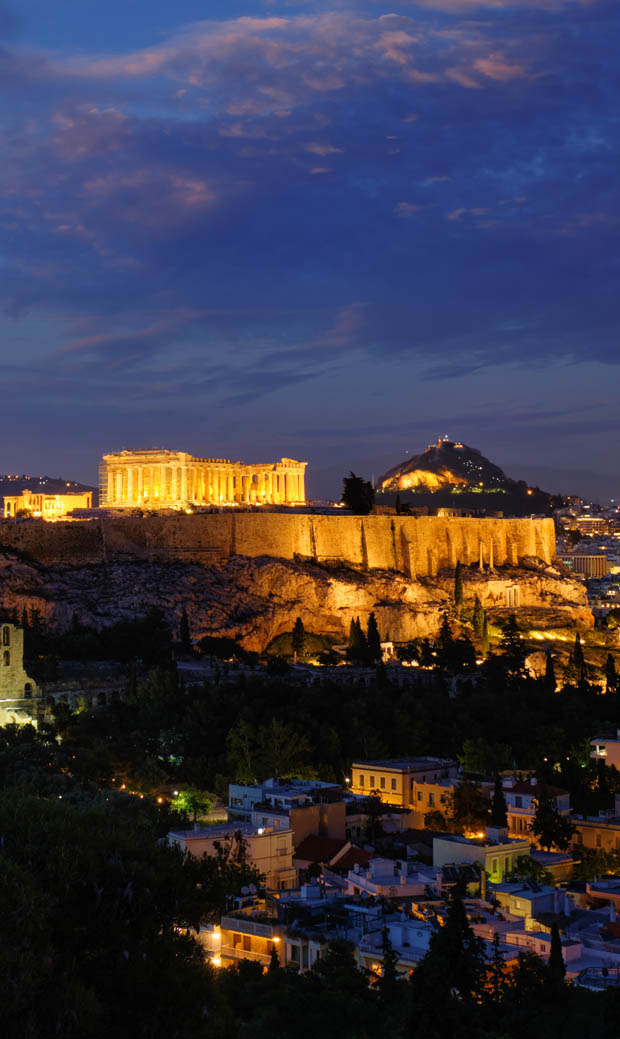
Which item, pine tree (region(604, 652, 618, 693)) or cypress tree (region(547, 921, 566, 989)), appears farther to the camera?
pine tree (region(604, 652, 618, 693))

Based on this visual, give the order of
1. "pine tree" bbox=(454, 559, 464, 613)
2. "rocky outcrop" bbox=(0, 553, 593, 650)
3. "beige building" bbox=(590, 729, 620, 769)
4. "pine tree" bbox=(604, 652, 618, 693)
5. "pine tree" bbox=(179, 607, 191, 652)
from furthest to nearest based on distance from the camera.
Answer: "pine tree" bbox=(454, 559, 464, 613), "pine tree" bbox=(604, 652, 618, 693), "rocky outcrop" bbox=(0, 553, 593, 650), "pine tree" bbox=(179, 607, 191, 652), "beige building" bbox=(590, 729, 620, 769)

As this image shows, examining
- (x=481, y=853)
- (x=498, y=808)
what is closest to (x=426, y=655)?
(x=498, y=808)

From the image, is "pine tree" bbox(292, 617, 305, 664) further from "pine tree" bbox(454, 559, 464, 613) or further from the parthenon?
the parthenon

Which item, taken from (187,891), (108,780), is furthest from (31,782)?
(187,891)

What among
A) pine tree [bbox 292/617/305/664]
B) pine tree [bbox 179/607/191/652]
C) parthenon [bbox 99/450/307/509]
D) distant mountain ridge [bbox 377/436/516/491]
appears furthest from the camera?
distant mountain ridge [bbox 377/436/516/491]

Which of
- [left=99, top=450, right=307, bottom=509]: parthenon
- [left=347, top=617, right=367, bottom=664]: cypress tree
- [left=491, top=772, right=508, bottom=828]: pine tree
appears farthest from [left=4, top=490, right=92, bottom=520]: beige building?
[left=491, top=772, right=508, bottom=828]: pine tree

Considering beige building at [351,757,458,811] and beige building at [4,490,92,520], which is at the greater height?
beige building at [4,490,92,520]

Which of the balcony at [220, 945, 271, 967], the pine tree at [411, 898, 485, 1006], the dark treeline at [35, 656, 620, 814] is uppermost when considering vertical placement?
the dark treeline at [35, 656, 620, 814]

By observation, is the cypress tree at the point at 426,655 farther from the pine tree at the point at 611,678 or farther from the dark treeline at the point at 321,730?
the pine tree at the point at 611,678
